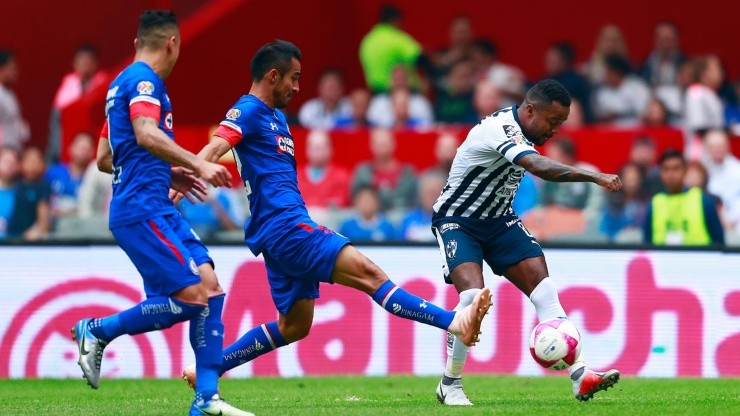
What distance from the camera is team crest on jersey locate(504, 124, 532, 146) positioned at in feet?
30.3

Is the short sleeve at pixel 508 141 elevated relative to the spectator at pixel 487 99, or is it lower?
elevated

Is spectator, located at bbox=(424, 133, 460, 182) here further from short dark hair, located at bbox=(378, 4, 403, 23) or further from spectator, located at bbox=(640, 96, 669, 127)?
short dark hair, located at bbox=(378, 4, 403, 23)

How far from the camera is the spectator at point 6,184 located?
15.5 m

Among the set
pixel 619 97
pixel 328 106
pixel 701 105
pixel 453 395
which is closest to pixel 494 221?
pixel 453 395

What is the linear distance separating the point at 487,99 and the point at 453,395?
764 centimetres

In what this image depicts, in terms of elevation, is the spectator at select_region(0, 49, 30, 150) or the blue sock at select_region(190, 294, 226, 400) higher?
the spectator at select_region(0, 49, 30, 150)

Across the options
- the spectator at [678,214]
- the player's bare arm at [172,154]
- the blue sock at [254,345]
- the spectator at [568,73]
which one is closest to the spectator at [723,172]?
the spectator at [678,214]

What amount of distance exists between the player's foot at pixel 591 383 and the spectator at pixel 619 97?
844cm

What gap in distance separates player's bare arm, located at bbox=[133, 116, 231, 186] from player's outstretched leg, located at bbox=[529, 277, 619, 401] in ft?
8.85

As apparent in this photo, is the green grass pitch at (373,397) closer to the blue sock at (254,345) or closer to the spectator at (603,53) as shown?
the blue sock at (254,345)

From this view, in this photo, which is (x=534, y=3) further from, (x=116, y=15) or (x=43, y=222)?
(x=43, y=222)

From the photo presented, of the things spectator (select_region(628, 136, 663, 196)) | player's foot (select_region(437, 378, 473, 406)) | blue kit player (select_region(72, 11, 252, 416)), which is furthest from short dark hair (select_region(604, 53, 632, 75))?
blue kit player (select_region(72, 11, 252, 416))

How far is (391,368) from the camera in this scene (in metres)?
13.1

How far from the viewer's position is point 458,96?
1733 cm
